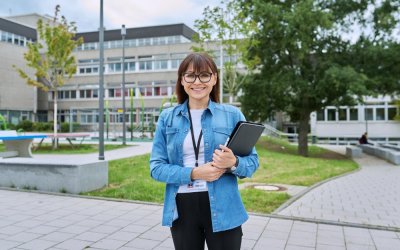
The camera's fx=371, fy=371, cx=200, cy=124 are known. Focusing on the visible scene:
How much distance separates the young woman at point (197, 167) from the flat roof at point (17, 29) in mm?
55510

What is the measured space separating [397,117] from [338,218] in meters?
39.2

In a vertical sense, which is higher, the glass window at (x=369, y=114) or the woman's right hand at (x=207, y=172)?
the glass window at (x=369, y=114)

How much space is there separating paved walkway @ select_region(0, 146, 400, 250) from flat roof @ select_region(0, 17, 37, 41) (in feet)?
164

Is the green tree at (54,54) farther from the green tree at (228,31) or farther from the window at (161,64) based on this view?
the window at (161,64)

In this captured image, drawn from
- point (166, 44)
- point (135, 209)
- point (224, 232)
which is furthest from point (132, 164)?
point (166, 44)

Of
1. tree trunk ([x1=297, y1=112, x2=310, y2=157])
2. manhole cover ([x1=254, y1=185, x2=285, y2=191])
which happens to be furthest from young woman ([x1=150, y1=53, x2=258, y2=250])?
tree trunk ([x1=297, y1=112, x2=310, y2=157])

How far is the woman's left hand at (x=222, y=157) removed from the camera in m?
2.12

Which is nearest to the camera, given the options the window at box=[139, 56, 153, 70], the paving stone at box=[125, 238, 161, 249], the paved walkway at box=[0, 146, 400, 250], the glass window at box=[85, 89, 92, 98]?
the paving stone at box=[125, 238, 161, 249]

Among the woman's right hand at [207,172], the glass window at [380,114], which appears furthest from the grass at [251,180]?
the glass window at [380,114]

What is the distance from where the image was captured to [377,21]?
65.5 ft

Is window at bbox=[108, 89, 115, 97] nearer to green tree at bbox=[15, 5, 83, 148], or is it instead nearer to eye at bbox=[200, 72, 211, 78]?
green tree at bbox=[15, 5, 83, 148]

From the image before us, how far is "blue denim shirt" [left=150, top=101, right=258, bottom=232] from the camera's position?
229 cm

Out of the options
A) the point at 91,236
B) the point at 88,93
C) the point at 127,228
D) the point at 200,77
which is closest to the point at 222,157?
the point at 200,77

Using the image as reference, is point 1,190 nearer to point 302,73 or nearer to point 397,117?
point 302,73
